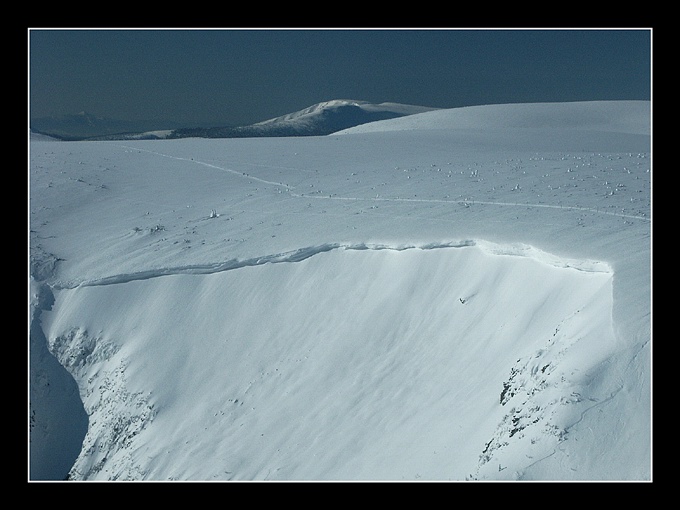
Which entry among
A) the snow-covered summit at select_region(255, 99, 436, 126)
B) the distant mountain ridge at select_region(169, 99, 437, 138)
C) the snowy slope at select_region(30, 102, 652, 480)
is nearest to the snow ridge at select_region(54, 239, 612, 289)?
the snowy slope at select_region(30, 102, 652, 480)

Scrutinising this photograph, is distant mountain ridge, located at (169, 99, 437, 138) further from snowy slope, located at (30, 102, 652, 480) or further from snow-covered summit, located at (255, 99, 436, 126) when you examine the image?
snowy slope, located at (30, 102, 652, 480)

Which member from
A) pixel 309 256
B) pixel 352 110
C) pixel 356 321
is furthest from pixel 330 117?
pixel 356 321

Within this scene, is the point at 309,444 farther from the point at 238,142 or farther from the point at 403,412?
the point at 238,142

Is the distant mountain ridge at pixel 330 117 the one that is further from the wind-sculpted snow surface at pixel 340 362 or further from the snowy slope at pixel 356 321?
the wind-sculpted snow surface at pixel 340 362

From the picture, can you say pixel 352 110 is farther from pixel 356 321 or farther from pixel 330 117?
pixel 356 321

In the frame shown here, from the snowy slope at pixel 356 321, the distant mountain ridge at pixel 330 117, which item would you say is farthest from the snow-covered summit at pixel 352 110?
the snowy slope at pixel 356 321

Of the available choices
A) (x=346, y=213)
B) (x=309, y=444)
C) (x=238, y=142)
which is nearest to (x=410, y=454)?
(x=309, y=444)
